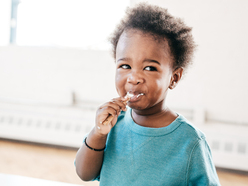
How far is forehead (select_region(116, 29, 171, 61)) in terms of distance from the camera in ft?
1.80

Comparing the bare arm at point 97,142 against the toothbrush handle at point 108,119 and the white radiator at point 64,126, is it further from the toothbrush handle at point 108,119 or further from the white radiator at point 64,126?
the white radiator at point 64,126

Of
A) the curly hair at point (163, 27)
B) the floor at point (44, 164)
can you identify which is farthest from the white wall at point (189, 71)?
the curly hair at point (163, 27)

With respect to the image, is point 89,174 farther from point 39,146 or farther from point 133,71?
point 39,146

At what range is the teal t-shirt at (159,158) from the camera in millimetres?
532

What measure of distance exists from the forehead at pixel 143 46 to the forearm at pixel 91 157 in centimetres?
22

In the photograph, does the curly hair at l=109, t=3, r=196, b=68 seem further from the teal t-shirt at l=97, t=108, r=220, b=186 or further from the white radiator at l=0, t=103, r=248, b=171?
the white radiator at l=0, t=103, r=248, b=171

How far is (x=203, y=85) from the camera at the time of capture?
76.4 inches

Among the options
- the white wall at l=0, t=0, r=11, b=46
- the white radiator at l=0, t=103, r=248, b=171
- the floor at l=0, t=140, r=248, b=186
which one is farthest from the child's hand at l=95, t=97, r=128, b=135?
the white wall at l=0, t=0, r=11, b=46

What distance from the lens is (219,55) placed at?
1870mm

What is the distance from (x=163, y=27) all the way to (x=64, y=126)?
5.69 ft

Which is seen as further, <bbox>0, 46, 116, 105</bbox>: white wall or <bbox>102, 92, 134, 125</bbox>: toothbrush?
<bbox>0, 46, 116, 105</bbox>: white wall

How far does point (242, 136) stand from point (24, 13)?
238 centimetres

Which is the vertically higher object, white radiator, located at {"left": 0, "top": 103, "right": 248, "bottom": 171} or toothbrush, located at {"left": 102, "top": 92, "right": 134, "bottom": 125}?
toothbrush, located at {"left": 102, "top": 92, "right": 134, "bottom": 125}

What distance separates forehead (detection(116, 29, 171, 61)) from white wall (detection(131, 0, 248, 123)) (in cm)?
143
